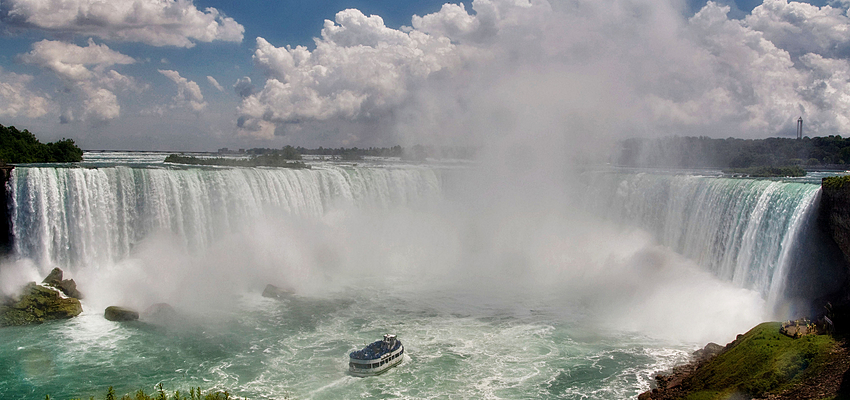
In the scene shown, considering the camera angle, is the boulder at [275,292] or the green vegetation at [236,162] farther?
the green vegetation at [236,162]

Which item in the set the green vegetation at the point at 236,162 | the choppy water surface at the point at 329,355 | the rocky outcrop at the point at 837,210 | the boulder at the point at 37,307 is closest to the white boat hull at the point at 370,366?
the choppy water surface at the point at 329,355

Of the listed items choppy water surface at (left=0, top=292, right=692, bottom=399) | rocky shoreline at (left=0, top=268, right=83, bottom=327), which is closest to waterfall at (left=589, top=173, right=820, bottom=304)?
choppy water surface at (left=0, top=292, right=692, bottom=399)

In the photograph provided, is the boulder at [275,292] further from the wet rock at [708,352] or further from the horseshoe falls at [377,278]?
the wet rock at [708,352]

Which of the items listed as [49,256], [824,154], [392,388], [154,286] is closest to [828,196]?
[392,388]

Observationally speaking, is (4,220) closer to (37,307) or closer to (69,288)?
(69,288)

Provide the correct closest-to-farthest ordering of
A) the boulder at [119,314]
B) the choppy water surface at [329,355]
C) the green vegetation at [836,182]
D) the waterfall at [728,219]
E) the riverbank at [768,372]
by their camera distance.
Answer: the riverbank at [768,372] < the choppy water surface at [329,355] < the green vegetation at [836,182] < the waterfall at [728,219] < the boulder at [119,314]

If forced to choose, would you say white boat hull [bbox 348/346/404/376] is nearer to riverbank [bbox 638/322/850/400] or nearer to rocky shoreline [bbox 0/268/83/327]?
riverbank [bbox 638/322/850/400]
